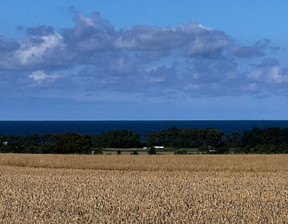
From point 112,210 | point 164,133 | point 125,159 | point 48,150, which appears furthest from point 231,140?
Result: point 112,210

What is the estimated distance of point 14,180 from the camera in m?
26.0

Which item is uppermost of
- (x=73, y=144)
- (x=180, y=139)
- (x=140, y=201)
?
(x=73, y=144)

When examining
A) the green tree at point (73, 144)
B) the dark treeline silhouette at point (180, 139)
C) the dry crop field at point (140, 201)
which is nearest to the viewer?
the dry crop field at point (140, 201)

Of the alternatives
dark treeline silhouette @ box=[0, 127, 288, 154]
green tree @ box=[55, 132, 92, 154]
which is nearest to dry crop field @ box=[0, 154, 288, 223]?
green tree @ box=[55, 132, 92, 154]

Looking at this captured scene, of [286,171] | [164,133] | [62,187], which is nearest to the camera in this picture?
[62,187]

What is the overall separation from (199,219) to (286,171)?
22.3 m

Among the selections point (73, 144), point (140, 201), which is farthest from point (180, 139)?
point (140, 201)

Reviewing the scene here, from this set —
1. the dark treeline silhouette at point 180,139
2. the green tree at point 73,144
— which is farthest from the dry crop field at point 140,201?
the dark treeline silhouette at point 180,139

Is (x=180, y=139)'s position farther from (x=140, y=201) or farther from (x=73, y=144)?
(x=140, y=201)

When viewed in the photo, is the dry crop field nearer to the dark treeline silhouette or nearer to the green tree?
the green tree

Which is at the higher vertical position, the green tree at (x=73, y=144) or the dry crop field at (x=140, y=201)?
the green tree at (x=73, y=144)

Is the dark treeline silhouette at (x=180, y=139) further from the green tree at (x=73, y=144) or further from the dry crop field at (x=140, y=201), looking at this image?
the dry crop field at (x=140, y=201)

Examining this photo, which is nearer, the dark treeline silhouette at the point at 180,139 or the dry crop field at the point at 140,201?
the dry crop field at the point at 140,201

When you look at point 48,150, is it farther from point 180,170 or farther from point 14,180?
point 14,180
